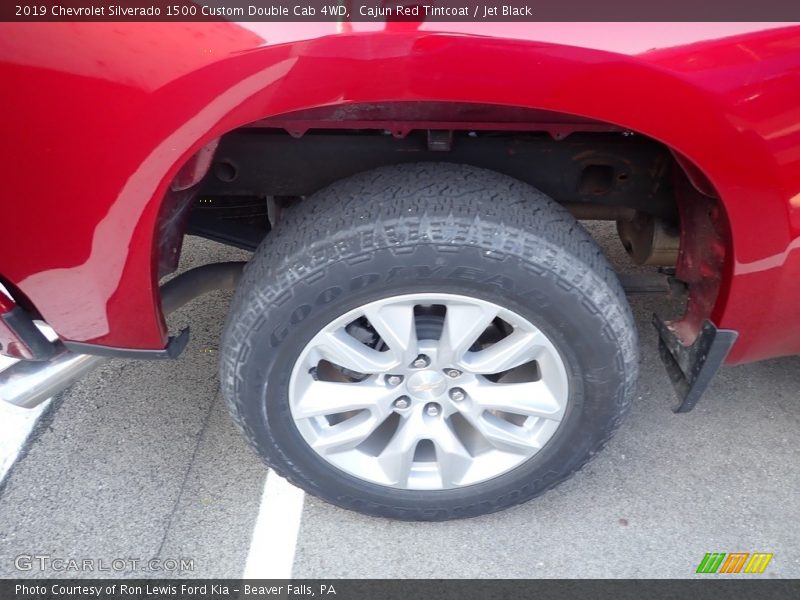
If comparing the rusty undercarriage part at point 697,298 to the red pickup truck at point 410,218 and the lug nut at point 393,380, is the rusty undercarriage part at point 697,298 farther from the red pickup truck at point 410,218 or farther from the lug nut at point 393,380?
the lug nut at point 393,380

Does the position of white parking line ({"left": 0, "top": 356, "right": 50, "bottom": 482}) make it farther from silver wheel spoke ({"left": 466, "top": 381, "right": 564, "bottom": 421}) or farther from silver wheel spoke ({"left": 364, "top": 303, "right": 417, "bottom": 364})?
silver wheel spoke ({"left": 466, "top": 381, "right": 564, "bottom": 421})

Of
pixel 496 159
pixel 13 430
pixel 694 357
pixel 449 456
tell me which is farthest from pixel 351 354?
pixel 13 430

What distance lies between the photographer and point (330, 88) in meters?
1.32

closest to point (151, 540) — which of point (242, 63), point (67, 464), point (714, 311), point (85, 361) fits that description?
point (67, 464)

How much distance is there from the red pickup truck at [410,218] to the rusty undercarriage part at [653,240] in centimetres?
1

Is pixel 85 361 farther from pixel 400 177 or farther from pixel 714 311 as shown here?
Result: pixel 714 311

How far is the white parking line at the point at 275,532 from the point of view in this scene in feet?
6.39

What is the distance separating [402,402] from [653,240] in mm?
1022

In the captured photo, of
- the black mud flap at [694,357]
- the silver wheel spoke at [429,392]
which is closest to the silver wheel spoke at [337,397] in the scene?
the silver wheel spoke at [429,392]

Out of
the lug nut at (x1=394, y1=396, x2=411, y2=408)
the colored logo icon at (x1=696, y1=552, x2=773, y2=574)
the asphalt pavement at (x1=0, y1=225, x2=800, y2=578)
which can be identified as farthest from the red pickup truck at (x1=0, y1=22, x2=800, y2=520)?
the colored logo icon at (x1=696, y1=552, x2=773, y2=574)

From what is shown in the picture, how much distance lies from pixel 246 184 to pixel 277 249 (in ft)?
1.12

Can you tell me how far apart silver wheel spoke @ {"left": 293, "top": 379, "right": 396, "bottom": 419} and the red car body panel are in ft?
2.08

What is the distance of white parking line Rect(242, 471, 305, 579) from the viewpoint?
195 centimetres

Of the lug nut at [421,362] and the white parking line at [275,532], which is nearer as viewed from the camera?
the lug nut at [421,362]
